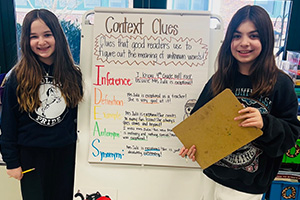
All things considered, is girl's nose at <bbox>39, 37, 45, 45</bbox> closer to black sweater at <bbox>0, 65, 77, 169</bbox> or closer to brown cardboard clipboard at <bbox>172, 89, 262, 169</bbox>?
black sweater at <bbox>0, 65, 77, 169</bbox>

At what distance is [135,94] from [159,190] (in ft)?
1.76

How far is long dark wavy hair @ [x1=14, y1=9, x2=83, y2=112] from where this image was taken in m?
1.19

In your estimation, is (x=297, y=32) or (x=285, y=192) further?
(x=297, y=32)

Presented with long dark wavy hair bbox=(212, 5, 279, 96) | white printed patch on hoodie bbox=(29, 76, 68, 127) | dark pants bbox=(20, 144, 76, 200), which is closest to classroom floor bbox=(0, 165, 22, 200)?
dark pants bbox=(20, 144, 76, 200)

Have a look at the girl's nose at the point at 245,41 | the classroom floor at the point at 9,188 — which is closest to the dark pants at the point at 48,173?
the classroom floor at the point at 9,188

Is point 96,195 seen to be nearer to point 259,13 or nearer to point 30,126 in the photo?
point 30,126

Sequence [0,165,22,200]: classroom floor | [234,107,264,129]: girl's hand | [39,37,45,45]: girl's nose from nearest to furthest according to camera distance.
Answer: [234,107,264,129]: girl's hand → [39,37,45,45]: girl's nose → [0,165,22,200]: classroom floor

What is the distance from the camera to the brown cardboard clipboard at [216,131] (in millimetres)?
1021

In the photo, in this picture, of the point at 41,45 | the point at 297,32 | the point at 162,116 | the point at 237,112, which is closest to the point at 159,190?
the point at 162,116

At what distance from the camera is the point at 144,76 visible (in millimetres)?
1317

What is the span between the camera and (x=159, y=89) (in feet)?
4.32

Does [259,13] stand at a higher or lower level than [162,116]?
higher

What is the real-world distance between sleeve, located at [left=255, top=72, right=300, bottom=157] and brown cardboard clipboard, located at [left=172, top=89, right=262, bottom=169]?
49 millimetres

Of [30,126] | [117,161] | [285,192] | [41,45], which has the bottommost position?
[285,192]
